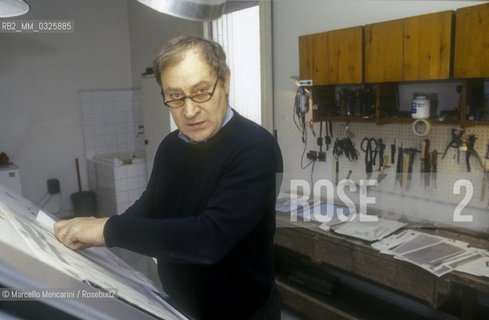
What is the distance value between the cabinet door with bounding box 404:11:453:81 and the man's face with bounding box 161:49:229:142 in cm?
153

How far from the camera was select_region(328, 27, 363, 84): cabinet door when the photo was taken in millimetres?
2445

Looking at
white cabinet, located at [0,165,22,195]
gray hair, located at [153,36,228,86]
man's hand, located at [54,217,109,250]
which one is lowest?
white cabinet, located at [0,165,22,195]

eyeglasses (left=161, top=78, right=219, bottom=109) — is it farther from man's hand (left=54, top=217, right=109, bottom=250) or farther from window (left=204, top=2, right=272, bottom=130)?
window (left=204, top=2, right=272, bottom=130)

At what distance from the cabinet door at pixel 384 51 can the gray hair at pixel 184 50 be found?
161cm

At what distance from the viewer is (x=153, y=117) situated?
464cm

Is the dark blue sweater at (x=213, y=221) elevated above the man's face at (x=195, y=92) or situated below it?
below

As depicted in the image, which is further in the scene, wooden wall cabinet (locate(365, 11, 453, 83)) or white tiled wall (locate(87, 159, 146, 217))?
white tiled wall (locate(87, 159, 146, 217))

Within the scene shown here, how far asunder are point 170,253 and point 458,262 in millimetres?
1763

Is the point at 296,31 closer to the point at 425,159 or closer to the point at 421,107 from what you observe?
the point at 421,107

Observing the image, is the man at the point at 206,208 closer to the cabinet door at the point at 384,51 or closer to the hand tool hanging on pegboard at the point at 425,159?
the cabinet door at the point at 384,51

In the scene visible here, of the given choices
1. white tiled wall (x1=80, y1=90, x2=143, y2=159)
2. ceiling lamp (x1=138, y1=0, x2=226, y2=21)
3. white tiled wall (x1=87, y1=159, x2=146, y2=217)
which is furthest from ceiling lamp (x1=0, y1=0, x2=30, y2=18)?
white tiled wall (x1=80, y1=90, x2=143, y2=159)

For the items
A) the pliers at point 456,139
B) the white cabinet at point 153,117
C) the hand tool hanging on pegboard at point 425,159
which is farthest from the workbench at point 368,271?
the white cabinet at point 153,117

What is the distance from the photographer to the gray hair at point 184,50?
916mm

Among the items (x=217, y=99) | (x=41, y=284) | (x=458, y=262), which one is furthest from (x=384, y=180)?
(x=41, y=284)
